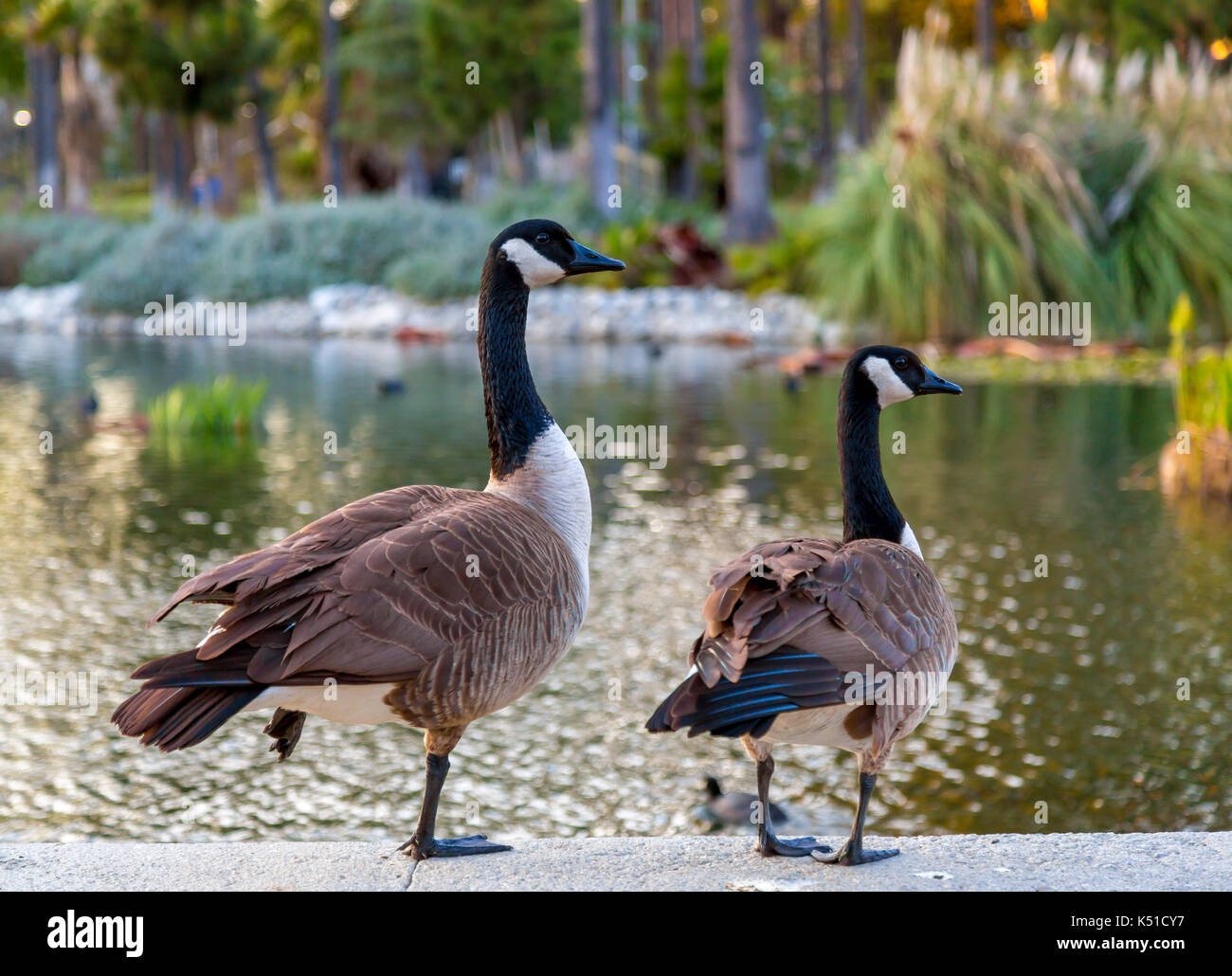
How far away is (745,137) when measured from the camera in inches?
1013

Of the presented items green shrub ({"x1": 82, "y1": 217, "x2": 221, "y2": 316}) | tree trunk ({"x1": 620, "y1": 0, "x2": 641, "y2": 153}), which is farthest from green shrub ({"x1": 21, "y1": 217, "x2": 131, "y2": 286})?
tree trunk ({"x1": 620, "y1": 0, "x2": 641, "y2": 153})

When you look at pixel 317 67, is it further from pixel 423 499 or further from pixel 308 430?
pixel 423 499

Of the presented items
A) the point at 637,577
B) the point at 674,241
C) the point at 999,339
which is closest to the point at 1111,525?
the point at 637,577

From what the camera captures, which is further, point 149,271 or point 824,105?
point 824,105

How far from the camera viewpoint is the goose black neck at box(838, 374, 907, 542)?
13.4 ft

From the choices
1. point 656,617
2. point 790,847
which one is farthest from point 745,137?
point 790,847

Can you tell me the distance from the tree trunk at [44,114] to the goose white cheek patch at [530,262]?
4012 cm

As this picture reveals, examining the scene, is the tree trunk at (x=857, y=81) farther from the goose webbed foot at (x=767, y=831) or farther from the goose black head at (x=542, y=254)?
the goose webbed foot at (x=767, y=831)

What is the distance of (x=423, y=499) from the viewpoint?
3848 millimetres

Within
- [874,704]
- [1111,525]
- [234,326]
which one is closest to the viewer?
[874,704]

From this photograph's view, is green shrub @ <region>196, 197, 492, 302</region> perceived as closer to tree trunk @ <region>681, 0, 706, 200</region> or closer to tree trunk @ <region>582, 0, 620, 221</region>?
tree trunk @ <region>582, 0, 620, 221</region>

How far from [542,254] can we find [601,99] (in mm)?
A: 24055

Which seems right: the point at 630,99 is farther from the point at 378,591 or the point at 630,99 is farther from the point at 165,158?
the point at 378,591

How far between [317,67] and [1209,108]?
31828mm
